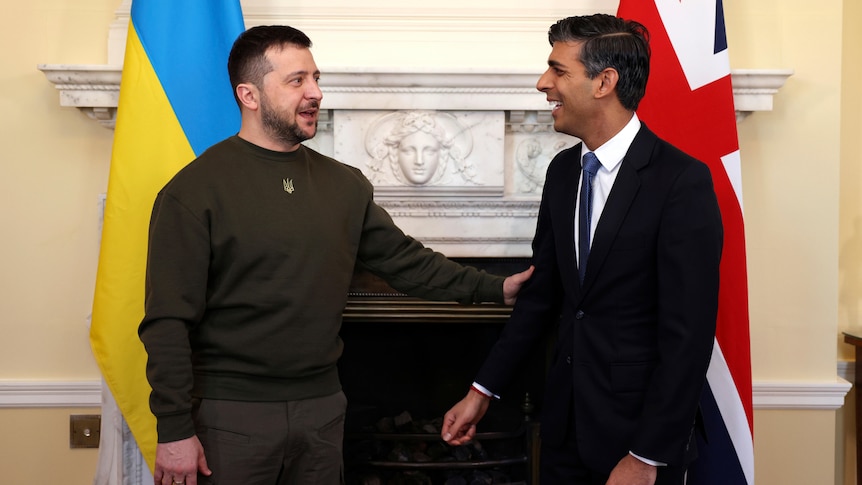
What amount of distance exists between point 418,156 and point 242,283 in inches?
33.7

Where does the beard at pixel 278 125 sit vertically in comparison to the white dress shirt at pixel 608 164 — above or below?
above

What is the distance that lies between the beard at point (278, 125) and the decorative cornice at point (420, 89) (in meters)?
0.62

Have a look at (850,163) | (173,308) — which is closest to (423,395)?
(173,308)

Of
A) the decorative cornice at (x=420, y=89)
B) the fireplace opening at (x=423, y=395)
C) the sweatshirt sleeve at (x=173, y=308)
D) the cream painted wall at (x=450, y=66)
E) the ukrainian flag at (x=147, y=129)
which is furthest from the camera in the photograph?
the fireplace opening at (x=423, y=395)

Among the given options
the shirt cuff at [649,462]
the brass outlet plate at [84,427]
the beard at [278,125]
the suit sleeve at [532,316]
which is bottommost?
the brass outlet plate at [84,427]

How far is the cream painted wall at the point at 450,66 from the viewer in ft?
8.39

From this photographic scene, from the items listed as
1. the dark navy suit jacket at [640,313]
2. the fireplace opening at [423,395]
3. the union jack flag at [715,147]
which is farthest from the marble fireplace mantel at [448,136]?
the dark navy suit jacket at [640,313]

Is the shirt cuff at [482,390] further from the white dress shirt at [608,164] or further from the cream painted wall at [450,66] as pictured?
the cream painted wall at [450,66]

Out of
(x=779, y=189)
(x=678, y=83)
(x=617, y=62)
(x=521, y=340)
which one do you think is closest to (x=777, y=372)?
(x=779, y=189)

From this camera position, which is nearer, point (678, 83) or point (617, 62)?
point (617, 62)

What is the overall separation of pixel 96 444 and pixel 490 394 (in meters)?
1.43

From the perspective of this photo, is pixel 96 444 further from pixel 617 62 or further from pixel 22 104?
pixel 617 62

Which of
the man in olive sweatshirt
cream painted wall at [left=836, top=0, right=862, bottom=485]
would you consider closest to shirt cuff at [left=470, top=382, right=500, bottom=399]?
the man in olive sweatshirt

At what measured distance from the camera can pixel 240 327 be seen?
1758mm
